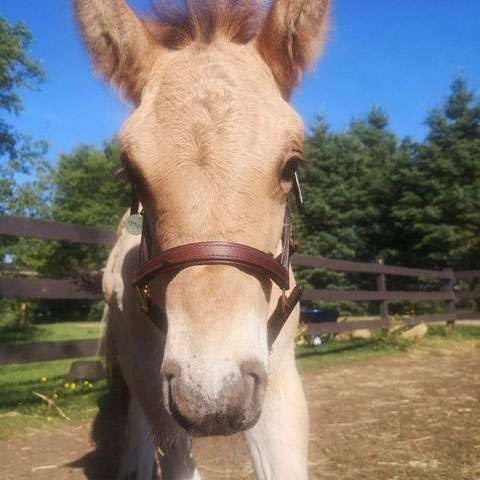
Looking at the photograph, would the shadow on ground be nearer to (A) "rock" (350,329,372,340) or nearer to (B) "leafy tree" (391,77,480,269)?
(A) "rock" (350,329,372,340)

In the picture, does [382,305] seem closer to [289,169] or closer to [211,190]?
[289,169]

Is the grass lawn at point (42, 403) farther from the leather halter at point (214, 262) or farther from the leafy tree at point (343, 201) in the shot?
the leafy tree at point (343, 201)

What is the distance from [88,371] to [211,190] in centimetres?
519

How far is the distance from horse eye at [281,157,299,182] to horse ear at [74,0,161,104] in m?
0.86

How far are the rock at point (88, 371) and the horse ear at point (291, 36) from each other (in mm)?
4881

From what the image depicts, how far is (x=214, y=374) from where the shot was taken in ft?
4.11

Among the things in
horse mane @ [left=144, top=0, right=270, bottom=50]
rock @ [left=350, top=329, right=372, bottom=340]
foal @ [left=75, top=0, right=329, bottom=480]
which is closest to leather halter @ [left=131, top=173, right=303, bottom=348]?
foal @ [left=75, top=0, right=329, bottom=480]

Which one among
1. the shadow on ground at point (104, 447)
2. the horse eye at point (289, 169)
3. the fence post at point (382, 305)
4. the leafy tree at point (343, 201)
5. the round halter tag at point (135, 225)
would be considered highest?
the leafy tree at point (343, 201)

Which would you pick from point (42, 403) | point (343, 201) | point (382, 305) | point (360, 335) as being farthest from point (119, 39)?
point (343, 201)

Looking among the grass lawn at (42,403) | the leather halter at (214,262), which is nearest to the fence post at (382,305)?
the grass lawn at (42,403)

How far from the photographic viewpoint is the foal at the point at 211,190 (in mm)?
1318

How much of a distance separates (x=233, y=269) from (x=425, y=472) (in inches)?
95.3

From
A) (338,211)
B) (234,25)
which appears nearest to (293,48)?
(234,25)

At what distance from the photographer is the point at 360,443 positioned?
367cm
